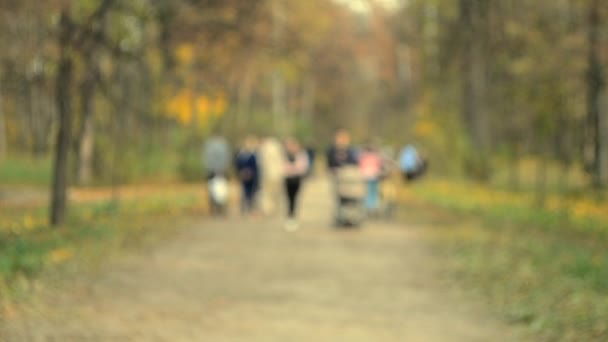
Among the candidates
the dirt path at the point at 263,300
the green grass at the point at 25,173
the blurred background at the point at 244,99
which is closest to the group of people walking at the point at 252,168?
the blurred background at the point at 244,99

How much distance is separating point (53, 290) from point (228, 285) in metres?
2.07

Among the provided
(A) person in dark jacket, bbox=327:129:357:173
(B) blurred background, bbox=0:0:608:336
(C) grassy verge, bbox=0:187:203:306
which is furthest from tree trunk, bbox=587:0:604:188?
(C) grassy verge, bbox=0:187:203:306

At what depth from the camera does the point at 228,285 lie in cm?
1124

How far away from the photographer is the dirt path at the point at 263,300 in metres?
8.27

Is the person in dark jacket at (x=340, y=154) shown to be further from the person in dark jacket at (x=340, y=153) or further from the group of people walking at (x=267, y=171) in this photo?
the group of people walking at (x=267, y=171)

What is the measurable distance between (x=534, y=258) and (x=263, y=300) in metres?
4.67

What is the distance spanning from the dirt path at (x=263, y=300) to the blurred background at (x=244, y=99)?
42.5 inches

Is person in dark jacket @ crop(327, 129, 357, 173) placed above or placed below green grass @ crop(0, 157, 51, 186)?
above

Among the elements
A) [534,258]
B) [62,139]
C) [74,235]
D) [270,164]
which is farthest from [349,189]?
[534,258]

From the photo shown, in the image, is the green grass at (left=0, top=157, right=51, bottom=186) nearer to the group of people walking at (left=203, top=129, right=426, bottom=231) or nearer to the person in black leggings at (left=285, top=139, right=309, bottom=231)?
the group of people walking at (left=203, top=129, right=426, bottom=231)

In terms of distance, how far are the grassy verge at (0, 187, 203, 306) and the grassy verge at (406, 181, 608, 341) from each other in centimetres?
467

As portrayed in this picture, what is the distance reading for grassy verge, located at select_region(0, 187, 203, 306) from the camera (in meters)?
10.9

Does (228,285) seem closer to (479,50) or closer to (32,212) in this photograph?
(32,212)

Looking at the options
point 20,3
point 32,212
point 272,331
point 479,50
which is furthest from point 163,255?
point 479,50
